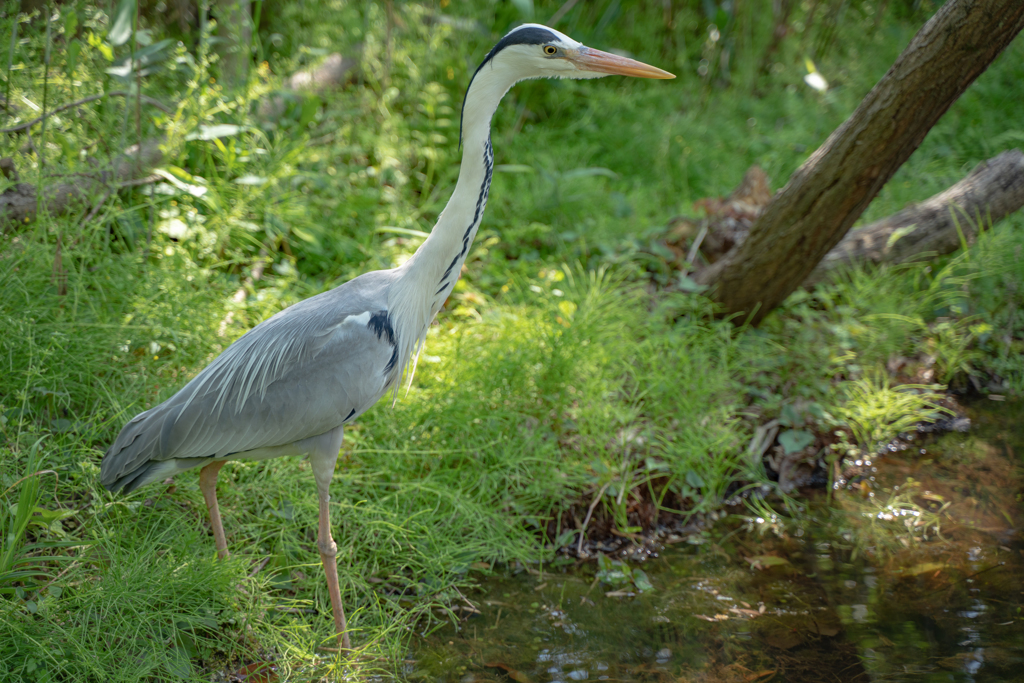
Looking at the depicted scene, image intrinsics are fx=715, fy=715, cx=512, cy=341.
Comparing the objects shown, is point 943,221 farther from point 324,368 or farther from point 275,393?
point 275,393

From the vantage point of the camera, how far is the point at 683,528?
3.53 m

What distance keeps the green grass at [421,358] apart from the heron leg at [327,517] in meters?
0.09

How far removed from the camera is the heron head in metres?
2.60

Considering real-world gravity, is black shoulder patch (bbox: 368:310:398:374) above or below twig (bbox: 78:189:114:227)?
→ above

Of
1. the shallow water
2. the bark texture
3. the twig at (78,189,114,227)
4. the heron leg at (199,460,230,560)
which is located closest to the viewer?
the shallow water

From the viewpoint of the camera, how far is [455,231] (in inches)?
108

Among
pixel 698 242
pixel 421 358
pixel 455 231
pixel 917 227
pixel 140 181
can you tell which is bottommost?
pixel 421 358

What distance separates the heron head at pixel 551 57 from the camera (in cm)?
260

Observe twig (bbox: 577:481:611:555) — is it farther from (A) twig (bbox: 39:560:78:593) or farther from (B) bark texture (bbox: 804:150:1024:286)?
(B) bark texture (bbox: 804:150:1024:286)

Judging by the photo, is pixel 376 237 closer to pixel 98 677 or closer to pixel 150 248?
pixel 150 248

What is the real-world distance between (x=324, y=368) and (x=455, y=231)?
72cm

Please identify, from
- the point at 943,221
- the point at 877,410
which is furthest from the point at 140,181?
the point at 943,221

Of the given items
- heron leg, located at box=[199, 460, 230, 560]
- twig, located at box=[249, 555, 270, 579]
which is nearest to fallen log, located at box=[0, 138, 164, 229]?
heron leg, located at box=[199, 460, 230, 560]

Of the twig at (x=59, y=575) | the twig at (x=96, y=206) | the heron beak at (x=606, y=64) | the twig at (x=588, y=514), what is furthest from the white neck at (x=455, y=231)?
the twig at (x=96, y=206)
